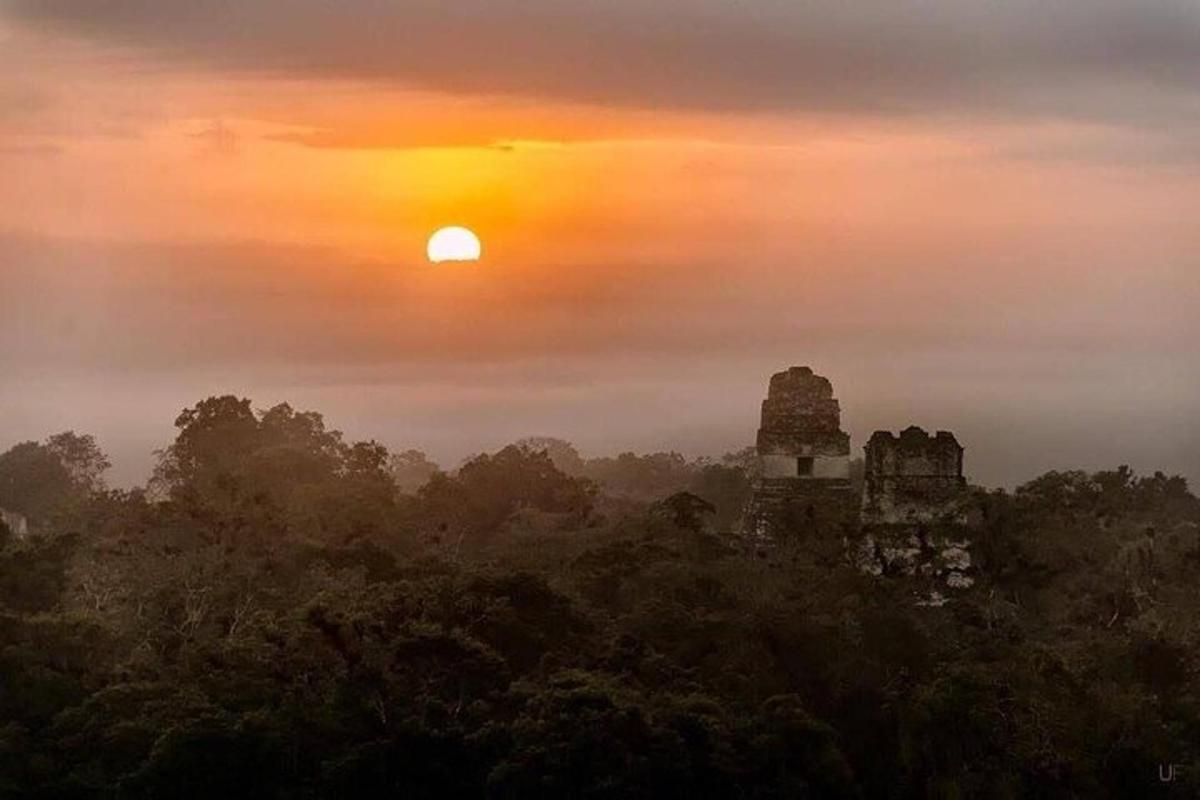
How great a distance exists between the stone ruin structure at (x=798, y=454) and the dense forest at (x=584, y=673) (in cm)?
84

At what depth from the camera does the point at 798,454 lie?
161 feet

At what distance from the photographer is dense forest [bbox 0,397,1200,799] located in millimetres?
34625

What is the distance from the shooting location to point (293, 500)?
2212 inches

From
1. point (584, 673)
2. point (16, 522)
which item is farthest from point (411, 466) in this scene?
point (584, 673)

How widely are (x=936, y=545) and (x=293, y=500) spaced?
14.9 m

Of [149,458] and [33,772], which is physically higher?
[149,458]

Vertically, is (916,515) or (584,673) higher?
A: (916,515)

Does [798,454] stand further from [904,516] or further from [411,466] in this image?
[411,466]

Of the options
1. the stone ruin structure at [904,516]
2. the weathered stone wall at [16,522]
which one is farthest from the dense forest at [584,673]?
the weathered stone wall at [16,522]

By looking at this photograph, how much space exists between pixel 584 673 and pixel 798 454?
13.9m

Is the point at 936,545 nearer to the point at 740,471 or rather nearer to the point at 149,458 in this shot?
the point at 740,471

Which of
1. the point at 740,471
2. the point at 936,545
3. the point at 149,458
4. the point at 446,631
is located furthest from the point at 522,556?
the point at 149,458

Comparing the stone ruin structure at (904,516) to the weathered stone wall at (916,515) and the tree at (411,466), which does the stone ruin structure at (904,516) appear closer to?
the weathered stone wall at (916,515)

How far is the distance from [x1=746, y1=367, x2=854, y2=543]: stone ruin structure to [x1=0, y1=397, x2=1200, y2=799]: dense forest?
84 centimetres
